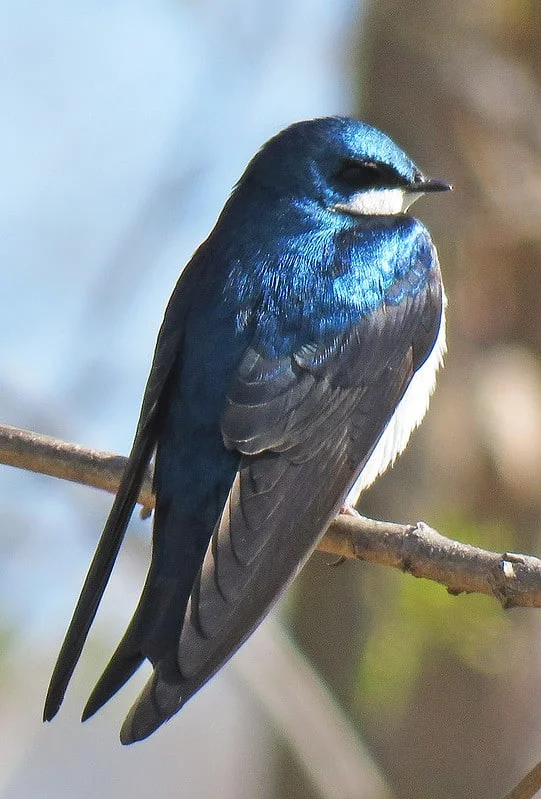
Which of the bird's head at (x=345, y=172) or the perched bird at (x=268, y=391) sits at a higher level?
the bird's head at (x=345, y=172)

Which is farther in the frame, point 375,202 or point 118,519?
point 375,202

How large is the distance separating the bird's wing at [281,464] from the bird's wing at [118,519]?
0.17m

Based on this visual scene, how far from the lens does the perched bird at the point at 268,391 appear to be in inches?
92.0

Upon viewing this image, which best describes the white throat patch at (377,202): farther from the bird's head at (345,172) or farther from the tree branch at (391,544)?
the tree branch at (391,544)

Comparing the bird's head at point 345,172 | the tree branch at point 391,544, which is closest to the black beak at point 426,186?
the bird's head at point 345,172

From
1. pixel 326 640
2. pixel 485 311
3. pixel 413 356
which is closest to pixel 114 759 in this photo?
pixel 326 640

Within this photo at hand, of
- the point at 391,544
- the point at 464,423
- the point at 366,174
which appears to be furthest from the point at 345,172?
the point at 464,423

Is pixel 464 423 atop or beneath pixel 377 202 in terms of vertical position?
beneath

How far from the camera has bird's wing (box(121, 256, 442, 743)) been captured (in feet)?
7.38

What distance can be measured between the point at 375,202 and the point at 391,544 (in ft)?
3.44

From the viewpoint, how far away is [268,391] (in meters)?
2.63

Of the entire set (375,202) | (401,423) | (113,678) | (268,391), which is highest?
(375,202)

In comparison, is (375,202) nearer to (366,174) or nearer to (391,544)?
(366,174)

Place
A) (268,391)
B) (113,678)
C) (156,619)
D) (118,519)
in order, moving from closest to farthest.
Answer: (113,678) → (156,619) → (118,519) → (268,391)
